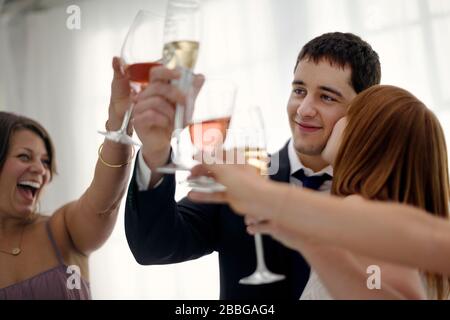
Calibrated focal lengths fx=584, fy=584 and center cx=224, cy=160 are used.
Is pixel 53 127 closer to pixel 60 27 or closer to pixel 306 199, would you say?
pixel 60 27

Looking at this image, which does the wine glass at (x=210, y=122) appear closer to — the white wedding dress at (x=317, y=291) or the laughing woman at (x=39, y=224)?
the white wedding dress at (x=317, y=291)

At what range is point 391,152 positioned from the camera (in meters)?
0.95

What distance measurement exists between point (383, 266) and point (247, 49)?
1.91m

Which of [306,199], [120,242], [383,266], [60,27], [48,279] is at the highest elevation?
[60,27]

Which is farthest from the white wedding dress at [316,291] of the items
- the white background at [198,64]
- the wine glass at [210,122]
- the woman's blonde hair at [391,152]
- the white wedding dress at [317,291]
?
the white background at [198,64]

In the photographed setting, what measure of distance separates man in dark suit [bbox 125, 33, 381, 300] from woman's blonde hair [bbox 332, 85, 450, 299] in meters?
0.35

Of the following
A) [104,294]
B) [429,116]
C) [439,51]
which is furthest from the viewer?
[104,294]

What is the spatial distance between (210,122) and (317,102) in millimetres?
607

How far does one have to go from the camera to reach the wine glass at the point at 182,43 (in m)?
0.84

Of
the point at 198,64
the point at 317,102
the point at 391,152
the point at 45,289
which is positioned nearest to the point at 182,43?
the point at 391,152

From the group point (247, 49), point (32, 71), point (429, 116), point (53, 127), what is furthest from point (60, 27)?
point (429, 116)

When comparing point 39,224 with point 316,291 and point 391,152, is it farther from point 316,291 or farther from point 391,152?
point 391,152

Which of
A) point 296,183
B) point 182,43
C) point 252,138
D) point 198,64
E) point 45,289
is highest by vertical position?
point 198,64

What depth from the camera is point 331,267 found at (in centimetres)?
81
